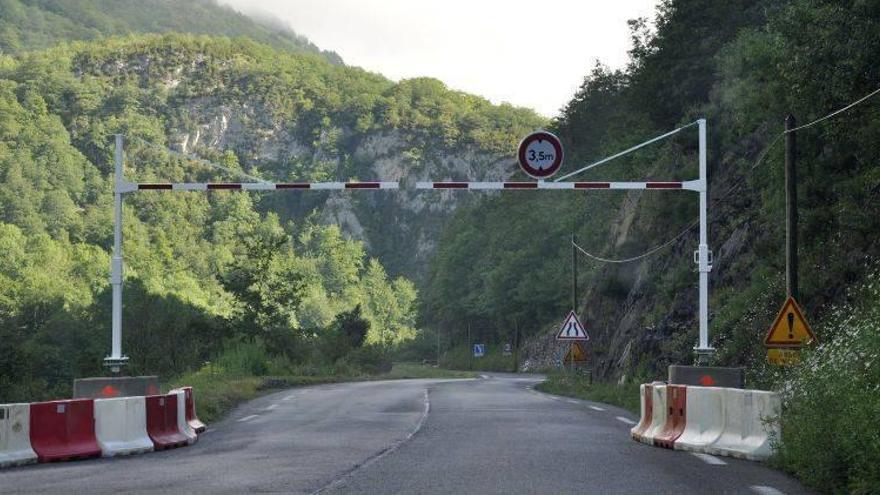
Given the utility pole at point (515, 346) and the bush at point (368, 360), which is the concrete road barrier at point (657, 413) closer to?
the bush at point (368, 360)

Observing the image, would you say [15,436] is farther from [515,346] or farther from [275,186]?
[515,346]

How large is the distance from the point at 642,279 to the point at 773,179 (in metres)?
17.3

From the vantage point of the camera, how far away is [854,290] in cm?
2373

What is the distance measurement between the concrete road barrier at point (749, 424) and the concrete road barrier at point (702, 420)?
0.46 feet

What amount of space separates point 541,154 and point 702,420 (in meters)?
7.77

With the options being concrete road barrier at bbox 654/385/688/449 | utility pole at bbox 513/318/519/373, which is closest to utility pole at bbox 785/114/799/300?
concrete road barrier at bbox 654/385/688/449

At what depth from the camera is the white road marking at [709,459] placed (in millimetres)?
12734

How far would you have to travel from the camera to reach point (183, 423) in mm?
17031

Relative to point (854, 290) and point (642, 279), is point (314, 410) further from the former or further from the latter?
point (642, 279)

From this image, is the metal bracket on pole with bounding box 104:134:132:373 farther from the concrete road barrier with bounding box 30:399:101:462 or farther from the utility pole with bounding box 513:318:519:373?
the utility pole with bounding box 513:318:519:373

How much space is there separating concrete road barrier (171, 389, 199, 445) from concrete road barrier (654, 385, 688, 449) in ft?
20.2

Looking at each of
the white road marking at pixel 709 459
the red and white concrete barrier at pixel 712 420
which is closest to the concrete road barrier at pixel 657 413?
the red and white concrete barrier at pixel 712 420

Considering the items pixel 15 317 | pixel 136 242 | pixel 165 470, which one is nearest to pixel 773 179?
pixel 165 470

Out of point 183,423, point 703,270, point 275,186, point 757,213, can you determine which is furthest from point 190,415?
point 757,213
